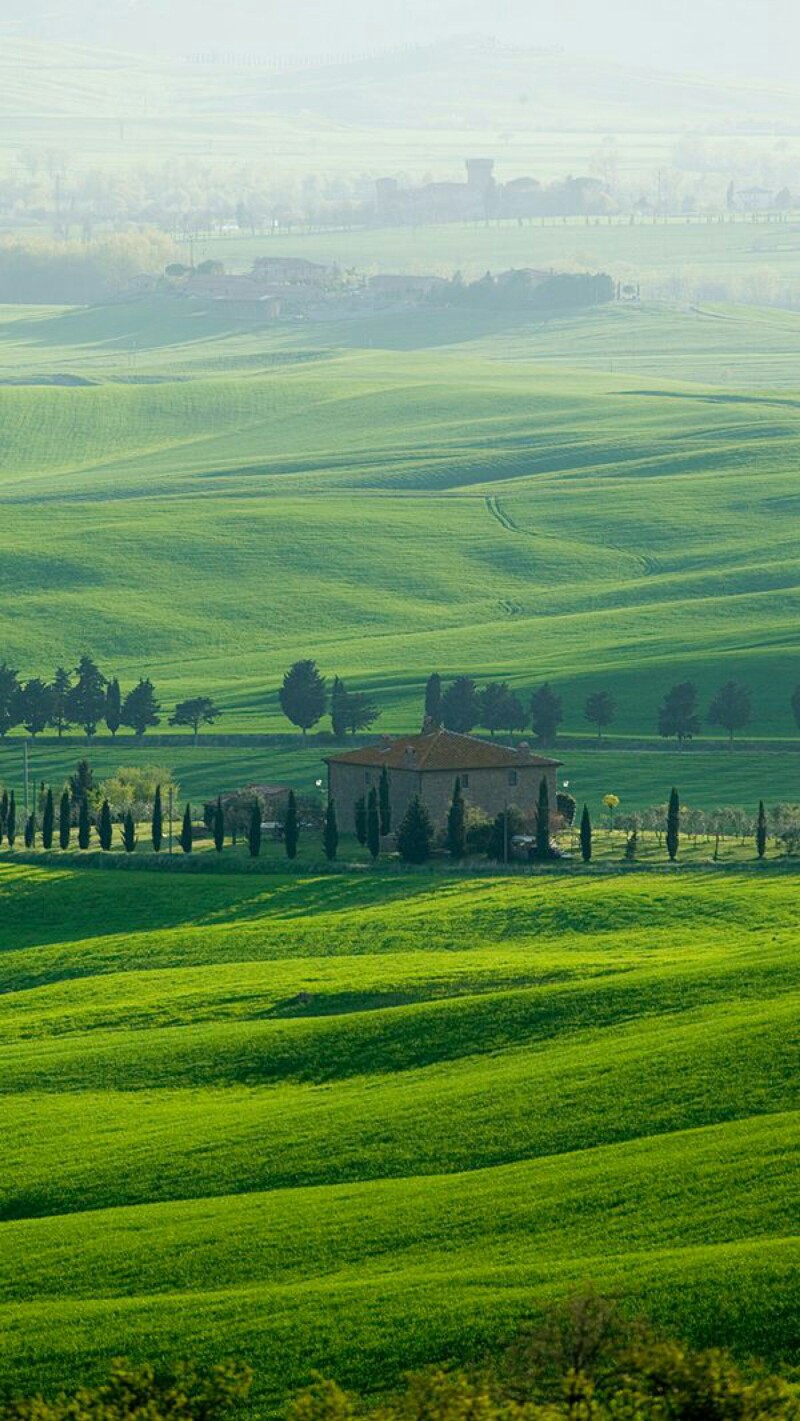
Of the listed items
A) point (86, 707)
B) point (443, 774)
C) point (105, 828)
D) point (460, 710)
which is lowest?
point (105, 828)

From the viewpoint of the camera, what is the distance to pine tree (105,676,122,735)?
438 feet

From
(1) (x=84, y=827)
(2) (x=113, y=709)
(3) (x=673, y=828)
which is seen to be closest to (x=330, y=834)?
(1) (x=84, y=827)

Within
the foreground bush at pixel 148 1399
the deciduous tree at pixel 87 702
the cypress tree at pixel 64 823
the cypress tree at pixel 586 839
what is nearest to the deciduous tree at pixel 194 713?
the deciduous tree at pixel 87 702

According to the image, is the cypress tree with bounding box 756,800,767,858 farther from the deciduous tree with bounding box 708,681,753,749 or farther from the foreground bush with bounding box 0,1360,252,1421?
the foreground bush with bounding box 0,1360,252,1421

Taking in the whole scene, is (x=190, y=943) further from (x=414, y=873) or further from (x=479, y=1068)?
(x=479, y=1068)

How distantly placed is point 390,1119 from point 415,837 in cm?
3461

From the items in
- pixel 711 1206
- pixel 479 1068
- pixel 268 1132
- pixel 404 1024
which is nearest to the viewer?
pixel 711 1206

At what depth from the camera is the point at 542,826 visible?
3676 inches

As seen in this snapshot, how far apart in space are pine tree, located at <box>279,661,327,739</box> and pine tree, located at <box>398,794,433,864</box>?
3776cm

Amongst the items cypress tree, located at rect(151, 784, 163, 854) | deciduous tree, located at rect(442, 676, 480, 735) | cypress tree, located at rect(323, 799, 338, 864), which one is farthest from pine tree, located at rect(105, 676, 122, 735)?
cypress tree, located at rect(323, 799, 338, 864)

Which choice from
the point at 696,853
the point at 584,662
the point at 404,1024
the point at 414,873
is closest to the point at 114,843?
Result: the point at 414,873

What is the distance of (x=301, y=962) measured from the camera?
80.4 metres

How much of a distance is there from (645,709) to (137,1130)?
77.5 m

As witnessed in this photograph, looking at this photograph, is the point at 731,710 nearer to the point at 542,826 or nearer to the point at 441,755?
the point at 441,755
